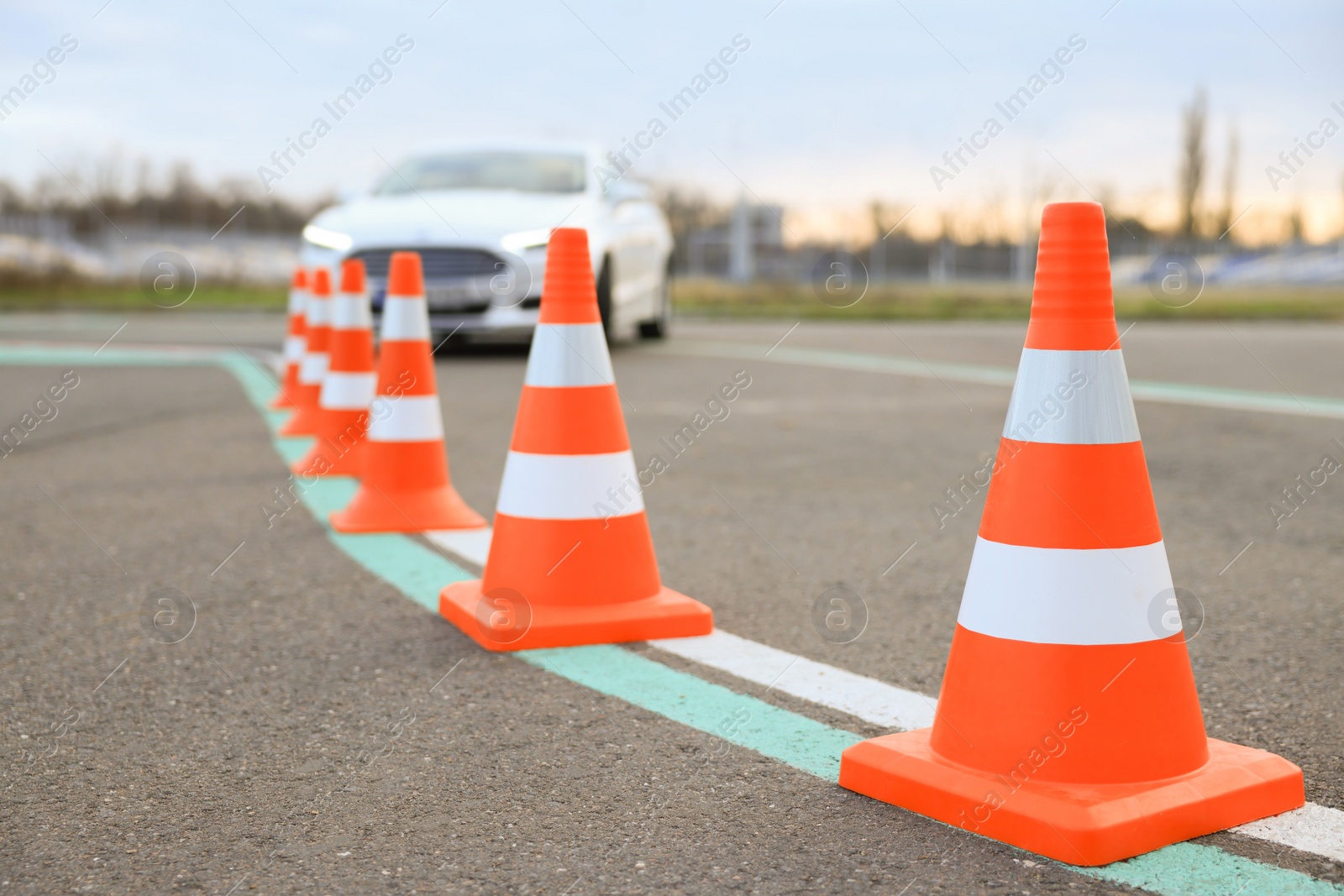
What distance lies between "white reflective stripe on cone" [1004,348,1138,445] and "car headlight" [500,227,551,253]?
857 centimetres

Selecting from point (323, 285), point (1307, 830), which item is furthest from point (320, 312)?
point (1307, 830)

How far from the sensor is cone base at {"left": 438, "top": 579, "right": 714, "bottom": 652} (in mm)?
3383

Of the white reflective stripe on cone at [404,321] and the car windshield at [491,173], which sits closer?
the white reflective stripe on cone at [404,321]

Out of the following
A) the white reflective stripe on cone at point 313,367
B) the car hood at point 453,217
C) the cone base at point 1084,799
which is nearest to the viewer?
the cone base at point 1084,799

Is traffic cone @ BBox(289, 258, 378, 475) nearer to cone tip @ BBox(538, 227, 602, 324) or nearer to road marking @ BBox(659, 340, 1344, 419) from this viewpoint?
cone tip @ BBox(538, 227, 602, 324)

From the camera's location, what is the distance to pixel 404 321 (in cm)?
508

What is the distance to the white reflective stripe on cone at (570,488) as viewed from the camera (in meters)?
3.56

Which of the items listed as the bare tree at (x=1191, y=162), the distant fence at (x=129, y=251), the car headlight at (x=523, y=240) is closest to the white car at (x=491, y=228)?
the car headlight at (x=523, y=240)

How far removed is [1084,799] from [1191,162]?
199ft

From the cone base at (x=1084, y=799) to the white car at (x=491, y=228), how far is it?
842 cm

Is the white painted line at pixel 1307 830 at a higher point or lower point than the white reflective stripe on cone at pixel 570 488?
lower

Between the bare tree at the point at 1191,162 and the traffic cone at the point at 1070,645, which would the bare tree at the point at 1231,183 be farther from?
the traffic cone at the point at 1070,645

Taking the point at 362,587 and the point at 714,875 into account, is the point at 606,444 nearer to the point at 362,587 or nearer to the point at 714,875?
the point at 362,587

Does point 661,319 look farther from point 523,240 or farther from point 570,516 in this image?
point 570,516
